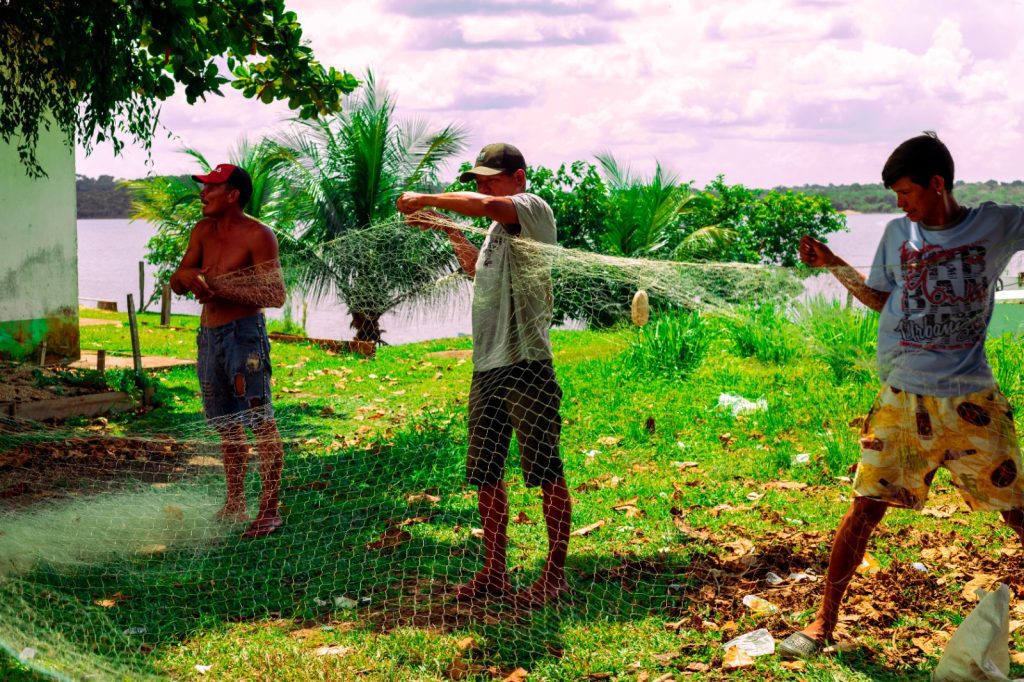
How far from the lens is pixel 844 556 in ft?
10.7

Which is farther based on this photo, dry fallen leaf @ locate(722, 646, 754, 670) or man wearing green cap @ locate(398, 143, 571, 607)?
man wearing green cap @ locate(398, 143, 571, 607)

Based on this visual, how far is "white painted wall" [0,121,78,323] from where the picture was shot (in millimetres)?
8820

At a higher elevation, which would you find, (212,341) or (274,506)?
(212,341)

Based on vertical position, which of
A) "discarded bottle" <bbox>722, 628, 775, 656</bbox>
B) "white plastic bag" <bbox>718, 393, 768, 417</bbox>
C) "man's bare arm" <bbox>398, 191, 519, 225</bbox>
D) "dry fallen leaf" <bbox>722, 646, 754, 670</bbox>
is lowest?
"dry fallen leaf" <bbox>722, 646, 754, 670</bbox>

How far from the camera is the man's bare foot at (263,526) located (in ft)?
14.5

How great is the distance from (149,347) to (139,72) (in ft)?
18.4

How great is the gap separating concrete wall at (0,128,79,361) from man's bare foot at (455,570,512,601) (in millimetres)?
6794

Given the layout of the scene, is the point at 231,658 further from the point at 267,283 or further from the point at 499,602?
the point at 267,283

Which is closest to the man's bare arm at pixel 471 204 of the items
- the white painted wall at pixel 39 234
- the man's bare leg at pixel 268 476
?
the man's bare leg at pixel 268 476

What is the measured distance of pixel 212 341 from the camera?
15.1 ft

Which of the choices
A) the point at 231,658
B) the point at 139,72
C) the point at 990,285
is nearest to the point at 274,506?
the point at 231,658

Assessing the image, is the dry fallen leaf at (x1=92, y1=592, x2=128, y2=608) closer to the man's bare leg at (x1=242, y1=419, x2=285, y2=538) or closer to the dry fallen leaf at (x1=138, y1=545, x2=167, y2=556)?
the dry fallen leaf at (x1=138, y1=545, x2=167, y2=556)

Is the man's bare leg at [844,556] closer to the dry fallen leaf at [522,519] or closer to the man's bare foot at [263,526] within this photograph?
the dry fallen leaf at [522,519]

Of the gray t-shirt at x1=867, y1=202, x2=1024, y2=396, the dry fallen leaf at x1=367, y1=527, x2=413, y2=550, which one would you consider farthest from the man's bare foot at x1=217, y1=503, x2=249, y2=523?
the gray t-shirt at x1=867, y1=202, x2=1024, y2=396
